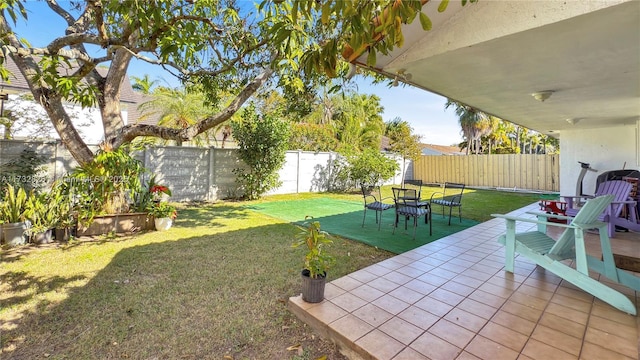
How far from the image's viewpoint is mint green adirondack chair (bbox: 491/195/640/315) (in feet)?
8.55

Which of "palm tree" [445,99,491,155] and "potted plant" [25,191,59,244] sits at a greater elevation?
"palm tree" [445,99,491,155]

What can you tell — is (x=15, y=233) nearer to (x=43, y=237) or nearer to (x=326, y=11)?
(x=43, y=237)

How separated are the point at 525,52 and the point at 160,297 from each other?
4.16m

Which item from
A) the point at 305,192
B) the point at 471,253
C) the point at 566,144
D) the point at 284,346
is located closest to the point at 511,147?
the point at 566,144

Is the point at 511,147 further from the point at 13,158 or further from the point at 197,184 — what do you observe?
the point at 13,158

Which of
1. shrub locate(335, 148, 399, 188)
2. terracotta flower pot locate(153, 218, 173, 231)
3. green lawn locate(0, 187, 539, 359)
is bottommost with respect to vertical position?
green lawn locate(0, 187, 539, 359)

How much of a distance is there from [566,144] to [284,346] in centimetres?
934

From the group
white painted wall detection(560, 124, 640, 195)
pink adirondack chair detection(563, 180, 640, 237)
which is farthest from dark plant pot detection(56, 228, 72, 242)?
white painted wall detection(560, 124, 640, 195)

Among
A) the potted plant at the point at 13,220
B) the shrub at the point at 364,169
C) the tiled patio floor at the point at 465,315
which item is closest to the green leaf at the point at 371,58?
the tiled patio floor at the point at 465,315

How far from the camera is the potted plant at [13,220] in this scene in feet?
13.8

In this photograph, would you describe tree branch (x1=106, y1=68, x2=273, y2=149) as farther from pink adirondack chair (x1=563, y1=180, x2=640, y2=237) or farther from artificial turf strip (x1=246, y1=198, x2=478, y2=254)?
pink adirondack chair (x1=563, y1=180, x2=640, y2=237)

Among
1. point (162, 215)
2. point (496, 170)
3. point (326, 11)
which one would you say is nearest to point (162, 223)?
point (162, 215)

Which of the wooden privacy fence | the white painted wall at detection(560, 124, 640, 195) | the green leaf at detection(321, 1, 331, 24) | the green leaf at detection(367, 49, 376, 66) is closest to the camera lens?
the green leaf at detection(321, 1, 331, 24)

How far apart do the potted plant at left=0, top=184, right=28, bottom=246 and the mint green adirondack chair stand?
22.5 feet
